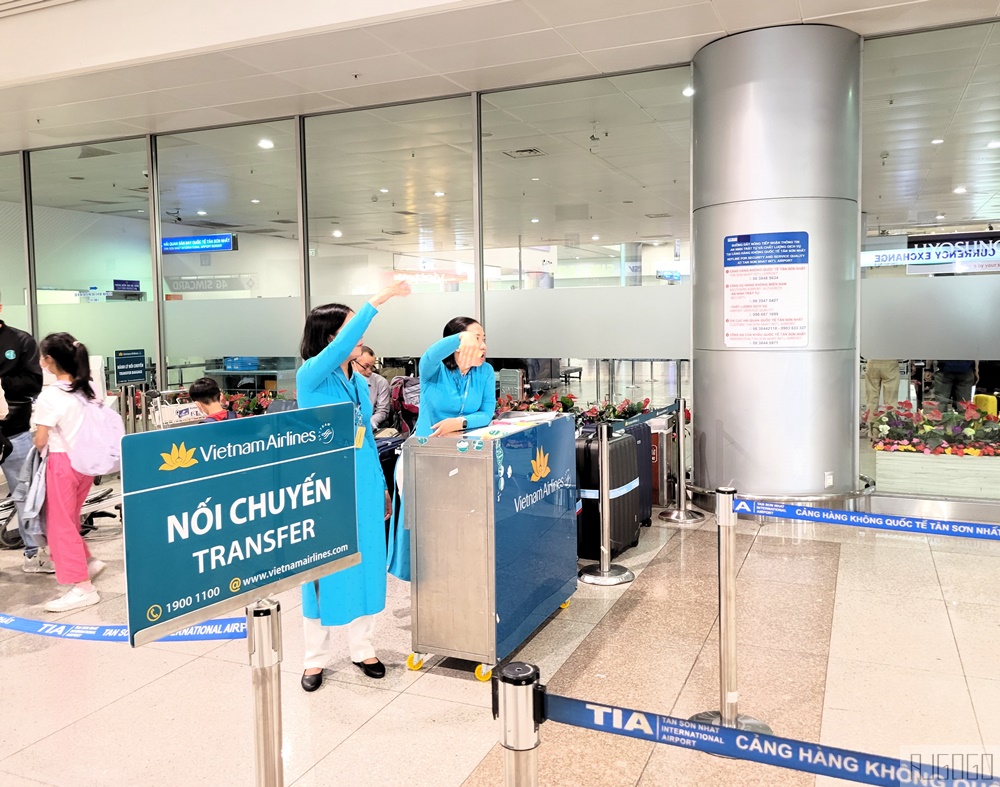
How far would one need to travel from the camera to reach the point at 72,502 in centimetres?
467

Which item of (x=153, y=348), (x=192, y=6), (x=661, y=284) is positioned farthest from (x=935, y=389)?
(x=153, y=348)

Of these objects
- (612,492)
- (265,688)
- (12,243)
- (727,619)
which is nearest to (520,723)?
(265,688)

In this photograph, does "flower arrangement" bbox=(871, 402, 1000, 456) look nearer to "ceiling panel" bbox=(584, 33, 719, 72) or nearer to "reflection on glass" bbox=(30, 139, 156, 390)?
"ceiling panel" bbox=(584, 33, 719, 72)

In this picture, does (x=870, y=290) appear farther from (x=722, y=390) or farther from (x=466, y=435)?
(x=466, y=435)

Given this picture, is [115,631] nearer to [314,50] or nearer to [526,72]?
[314,50]

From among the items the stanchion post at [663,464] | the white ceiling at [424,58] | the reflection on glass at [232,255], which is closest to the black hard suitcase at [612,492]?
the stanchion post at [663,464]

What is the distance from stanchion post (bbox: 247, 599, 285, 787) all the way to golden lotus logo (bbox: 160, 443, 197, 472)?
0.39 m

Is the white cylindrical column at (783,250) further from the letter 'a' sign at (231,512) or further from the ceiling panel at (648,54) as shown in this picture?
the letter 'a' sign at (231,512)

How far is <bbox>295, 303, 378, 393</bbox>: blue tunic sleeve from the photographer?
10.5ft

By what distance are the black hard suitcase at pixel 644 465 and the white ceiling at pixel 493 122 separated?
2078mm

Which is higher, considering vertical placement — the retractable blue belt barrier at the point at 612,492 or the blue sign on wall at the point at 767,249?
the blue sign on wall at the point at 767,249

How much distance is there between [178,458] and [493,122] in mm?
6759

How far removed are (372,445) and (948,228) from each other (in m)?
5.37

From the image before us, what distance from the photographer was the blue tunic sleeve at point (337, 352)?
10.5ft
